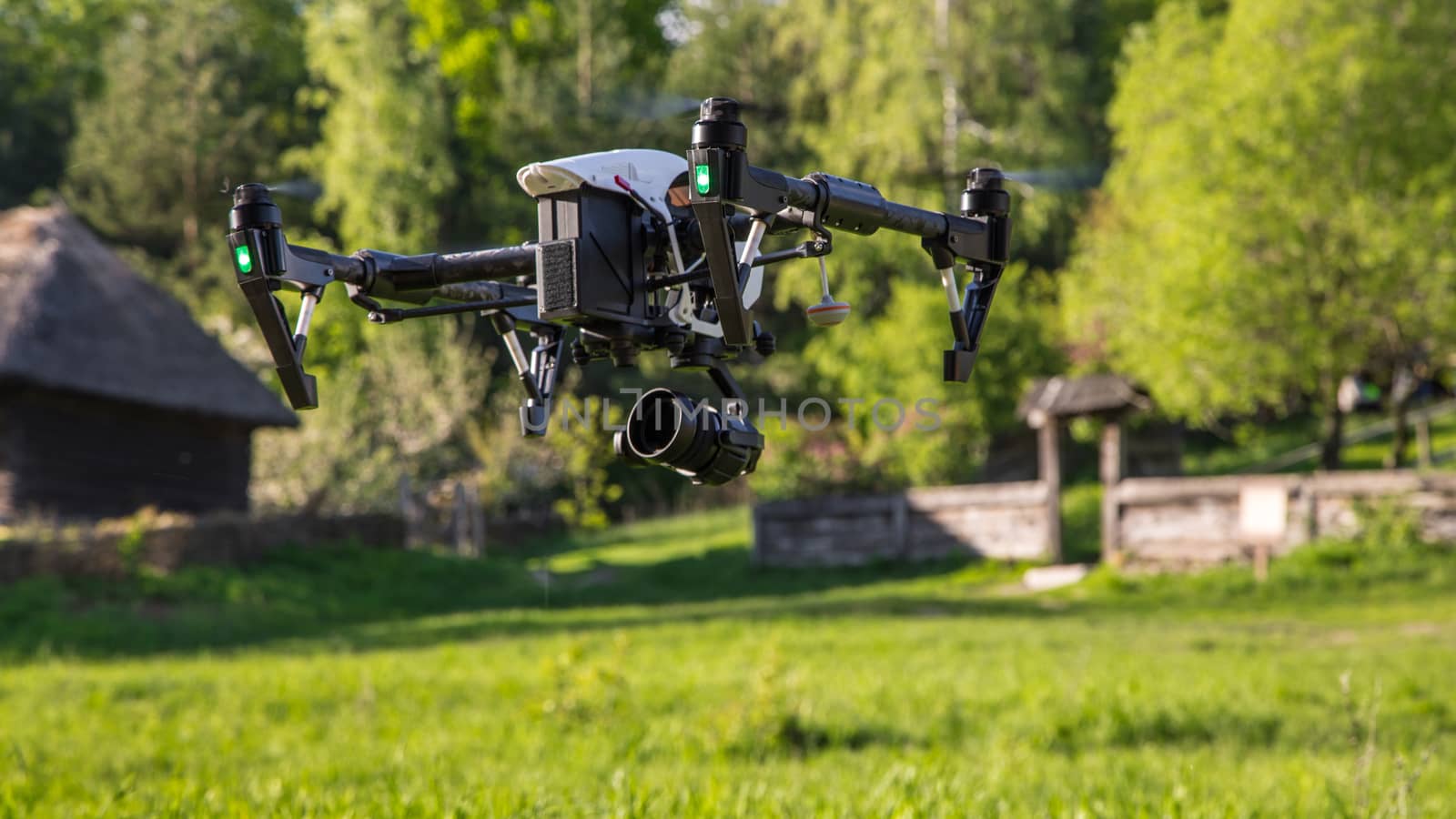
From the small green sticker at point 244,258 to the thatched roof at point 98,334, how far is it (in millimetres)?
20313

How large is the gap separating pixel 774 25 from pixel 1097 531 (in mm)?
12956

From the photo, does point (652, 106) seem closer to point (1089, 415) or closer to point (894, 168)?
point (894, 168)

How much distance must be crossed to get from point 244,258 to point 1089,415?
791 inches

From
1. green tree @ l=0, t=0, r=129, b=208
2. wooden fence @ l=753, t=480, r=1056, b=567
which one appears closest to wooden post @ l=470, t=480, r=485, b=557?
wooden fence @ l=753, t=480, r=1056, b=567

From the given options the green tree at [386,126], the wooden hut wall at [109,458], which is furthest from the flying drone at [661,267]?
the wooden hut wall at [109,458]

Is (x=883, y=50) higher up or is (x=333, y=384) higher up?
(x=883, y=50)

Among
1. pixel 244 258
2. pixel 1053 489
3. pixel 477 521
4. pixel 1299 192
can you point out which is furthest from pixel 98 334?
pixel 244 258

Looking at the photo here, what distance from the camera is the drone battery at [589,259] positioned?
252 cm

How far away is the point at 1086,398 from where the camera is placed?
2144 centimetres

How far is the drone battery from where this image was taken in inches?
99.0

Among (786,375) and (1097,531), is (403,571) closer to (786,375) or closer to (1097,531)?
(786,375)

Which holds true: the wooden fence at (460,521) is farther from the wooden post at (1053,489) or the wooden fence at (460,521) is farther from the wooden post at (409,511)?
the wooden post at (1053,489)

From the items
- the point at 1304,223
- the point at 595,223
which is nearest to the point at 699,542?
the point at 1304,223

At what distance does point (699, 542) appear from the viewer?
2903 centimetres
